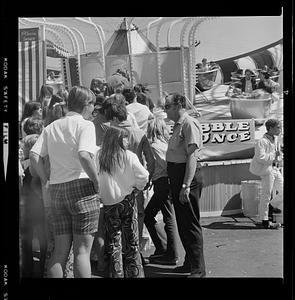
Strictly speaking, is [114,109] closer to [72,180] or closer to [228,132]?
[72,180]

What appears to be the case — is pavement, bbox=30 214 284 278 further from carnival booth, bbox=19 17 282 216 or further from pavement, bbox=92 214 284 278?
carnival booth, bbox=19 17 282 216

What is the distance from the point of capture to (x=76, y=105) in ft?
17.5

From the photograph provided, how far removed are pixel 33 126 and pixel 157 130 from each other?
0.93m

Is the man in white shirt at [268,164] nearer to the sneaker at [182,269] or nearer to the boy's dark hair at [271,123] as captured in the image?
the boy's dark hair at [271,123]

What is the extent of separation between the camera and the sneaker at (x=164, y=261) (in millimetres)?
5547

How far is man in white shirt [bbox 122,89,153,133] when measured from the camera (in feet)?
17.8

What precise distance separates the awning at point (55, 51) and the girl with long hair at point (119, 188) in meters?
0.67

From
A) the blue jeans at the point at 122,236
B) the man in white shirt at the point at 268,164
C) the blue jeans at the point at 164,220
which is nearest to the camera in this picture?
the blue jeans at the point at 122,236

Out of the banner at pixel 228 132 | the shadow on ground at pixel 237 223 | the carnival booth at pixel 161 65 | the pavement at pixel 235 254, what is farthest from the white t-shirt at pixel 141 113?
the shadow on ground at pixel 237 223

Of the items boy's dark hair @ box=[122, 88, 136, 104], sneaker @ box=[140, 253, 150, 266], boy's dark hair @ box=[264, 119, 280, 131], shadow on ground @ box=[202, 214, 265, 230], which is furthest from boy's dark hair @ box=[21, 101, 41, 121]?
boy's dark hair @ box=[264, 119, 280, 131]
